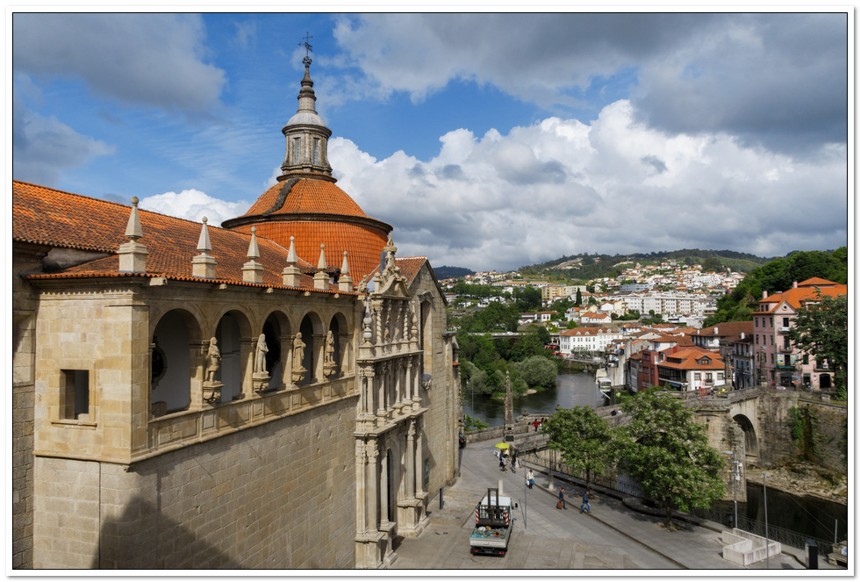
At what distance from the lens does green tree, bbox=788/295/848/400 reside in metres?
50.1

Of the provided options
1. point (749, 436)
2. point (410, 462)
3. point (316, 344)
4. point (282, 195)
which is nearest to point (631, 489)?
point (410, 462)

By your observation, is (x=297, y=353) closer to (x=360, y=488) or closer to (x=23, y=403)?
(x=360, y=488)

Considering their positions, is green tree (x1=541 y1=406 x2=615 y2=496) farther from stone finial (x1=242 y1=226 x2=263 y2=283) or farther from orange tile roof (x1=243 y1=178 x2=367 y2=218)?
stone finial (x1=242 y1=226 x2=263 y2=283)

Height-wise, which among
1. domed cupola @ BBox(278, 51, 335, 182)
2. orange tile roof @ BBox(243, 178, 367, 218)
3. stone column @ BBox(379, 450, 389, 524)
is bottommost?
stone column @ BBox(379, 450, 389, 524)

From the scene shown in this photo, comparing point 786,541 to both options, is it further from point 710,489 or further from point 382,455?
point 382,455

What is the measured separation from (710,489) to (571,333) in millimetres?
121781

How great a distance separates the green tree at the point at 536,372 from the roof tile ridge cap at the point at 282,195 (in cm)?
7499

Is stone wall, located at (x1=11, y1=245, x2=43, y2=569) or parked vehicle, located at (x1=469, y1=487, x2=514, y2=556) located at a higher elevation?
stone wall, located at (x1=11, y1=245, x2=43, y2=569)

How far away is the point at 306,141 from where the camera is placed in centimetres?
3472

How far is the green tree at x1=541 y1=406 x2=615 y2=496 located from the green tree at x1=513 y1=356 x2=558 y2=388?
65234mm

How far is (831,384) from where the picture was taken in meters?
58.4

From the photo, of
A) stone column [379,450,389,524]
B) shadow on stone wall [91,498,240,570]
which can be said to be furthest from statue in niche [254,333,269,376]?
stone column [379,450,389,524]

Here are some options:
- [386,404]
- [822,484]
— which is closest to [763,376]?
[822,484]

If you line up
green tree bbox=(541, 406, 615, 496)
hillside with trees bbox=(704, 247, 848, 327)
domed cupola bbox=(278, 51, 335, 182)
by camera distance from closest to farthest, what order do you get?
1. domed cupola bbox=(278, 51, 335, 182)
2. green tree bbox=(541, 406, 615, 496)
3. hillside with trees bbox=(704, 247, 848, 327)
